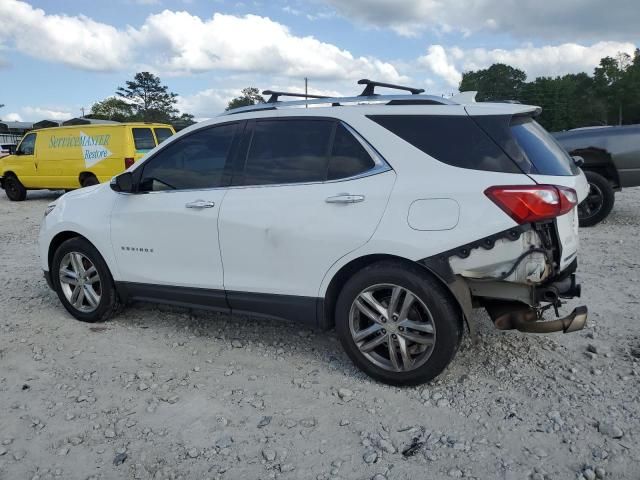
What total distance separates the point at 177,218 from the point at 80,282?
1284mm

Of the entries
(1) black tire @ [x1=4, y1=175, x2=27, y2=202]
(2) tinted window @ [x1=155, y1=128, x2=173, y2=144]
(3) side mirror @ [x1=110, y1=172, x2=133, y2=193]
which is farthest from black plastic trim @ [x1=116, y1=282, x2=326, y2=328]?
(1) black tire @ [x1=4, y1=175, x2=27, y2=202]

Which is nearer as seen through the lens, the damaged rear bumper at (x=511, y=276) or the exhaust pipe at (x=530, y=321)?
the damaged rear bumper at (x=511, y=276)

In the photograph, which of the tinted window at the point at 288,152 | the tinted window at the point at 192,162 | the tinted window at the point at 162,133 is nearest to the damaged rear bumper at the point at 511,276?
the tinted window at the point at 288,152

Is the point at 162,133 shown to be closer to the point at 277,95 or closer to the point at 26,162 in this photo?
the point at 26,162

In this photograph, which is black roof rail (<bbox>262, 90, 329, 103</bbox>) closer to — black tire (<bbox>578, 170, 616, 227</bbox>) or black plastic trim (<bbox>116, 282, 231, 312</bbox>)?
black plastic trim (<bbox>116, 282, 231, 312</bbox>)

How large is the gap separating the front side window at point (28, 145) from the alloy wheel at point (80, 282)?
11245 millimetres

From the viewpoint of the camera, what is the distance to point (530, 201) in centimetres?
292

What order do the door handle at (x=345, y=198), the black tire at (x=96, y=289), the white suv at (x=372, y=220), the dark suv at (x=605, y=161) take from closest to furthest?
1. the white suv at (x=372, y=220)
2. the door handle at (x=345, y=198)
3. the black tire at (x=96, y=289)
4. the dark suv at (x=605, y=161)

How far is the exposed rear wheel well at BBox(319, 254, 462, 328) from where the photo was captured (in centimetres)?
323

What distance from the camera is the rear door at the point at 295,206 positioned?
3.31 meters

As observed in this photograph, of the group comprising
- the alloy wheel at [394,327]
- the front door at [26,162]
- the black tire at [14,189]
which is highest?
the front door at [26,162]

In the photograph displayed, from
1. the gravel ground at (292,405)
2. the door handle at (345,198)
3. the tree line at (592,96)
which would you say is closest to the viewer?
the gravel ground at (292,405)

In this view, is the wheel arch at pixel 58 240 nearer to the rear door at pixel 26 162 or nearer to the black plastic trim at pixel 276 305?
the black plastic trim at pixel 276 305

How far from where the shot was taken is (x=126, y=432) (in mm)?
2973
